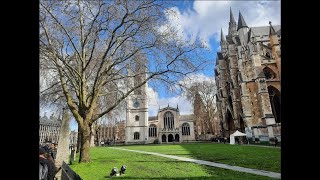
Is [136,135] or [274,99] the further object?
[136,135]

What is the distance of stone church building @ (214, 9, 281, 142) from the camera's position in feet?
113

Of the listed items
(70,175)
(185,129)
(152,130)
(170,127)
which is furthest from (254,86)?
(152,130)

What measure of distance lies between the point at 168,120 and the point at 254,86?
41.9 m

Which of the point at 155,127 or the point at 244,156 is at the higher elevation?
the point at 244,156

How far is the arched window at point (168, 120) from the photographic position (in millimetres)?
75875

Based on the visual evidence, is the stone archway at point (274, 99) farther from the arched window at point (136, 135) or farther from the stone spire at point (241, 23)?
the arched window at point (136, 135)

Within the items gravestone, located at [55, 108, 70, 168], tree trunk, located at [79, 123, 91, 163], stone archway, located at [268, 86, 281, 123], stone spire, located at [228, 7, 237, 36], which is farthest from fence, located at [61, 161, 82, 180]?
stone spire, located at [228, 7, 237, 36]

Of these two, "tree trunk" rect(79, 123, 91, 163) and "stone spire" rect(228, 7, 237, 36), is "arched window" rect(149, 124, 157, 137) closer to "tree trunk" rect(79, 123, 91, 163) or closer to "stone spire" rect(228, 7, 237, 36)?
"stone spire" rect(228, 7, 237, 36)

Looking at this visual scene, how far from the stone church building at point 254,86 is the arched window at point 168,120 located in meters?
27.5

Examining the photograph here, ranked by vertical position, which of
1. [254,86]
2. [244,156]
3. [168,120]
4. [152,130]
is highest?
[254,86]

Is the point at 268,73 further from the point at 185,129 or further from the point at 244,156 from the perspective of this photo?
the point at 185,129

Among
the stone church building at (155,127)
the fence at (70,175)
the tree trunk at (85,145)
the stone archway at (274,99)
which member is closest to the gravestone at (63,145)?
the tree trunk at (85,145)

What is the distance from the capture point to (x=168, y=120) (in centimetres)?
7644
